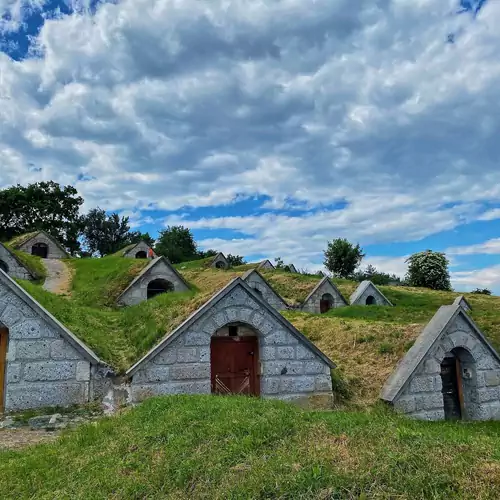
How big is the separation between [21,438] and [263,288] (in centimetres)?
1825

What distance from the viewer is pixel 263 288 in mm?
26000

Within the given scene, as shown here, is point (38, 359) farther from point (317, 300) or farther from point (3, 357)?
point (317, 300)

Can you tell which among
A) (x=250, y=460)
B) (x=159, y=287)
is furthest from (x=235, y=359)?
(x=159, y=287)

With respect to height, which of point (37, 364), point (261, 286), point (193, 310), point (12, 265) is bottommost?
point (37, 364)

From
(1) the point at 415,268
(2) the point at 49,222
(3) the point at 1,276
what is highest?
(2) the point at 49,222

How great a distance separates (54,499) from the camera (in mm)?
5504

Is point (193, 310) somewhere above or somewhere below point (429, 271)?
below

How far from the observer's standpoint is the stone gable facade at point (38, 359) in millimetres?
10188

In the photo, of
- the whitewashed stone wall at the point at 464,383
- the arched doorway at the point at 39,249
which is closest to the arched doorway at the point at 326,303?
the whitewashed stone wall at the point at 464,383

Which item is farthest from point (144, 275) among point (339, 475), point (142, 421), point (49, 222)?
point (49, 222)

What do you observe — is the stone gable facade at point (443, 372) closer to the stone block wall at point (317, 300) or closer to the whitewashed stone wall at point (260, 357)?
the whitewashed stone wall at point (260, 357)

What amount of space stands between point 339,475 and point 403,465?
662 mm

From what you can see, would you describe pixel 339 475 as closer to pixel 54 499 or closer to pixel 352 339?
pixel 54 499

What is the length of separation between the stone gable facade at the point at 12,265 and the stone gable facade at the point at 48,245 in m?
11.6
